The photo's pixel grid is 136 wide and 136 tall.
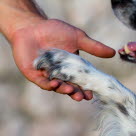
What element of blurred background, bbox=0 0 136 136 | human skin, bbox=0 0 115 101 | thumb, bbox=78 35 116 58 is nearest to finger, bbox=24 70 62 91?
human skin, bbox=0 0 115 101

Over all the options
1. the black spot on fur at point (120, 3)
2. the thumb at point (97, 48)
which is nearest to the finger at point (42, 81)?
the thumb at point (97, 48)

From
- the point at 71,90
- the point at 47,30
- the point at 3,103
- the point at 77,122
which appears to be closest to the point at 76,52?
the point at 47,30

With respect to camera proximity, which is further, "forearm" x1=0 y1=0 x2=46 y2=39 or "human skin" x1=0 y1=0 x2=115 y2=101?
"forearm" x1=0 y1=0 x2=46 y2=39

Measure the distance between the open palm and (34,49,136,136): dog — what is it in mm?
80

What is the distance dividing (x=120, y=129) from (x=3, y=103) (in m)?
2.41

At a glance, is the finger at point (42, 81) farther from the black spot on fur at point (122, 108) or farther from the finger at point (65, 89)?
the black spot on fur at point (122, 108)

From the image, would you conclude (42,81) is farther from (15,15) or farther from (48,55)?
(15,15)

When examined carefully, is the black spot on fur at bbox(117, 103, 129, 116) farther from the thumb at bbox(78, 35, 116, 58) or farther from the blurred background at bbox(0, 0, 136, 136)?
the blurred background at bbox(0, 0, 136, 136)

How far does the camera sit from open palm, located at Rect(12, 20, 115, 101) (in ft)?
6.99

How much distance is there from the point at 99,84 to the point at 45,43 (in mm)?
349

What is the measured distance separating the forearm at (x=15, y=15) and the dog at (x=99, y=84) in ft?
1.11

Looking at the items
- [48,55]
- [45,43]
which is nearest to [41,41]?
[45,43]

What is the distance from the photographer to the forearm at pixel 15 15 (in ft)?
7.72

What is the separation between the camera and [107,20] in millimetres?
4621
